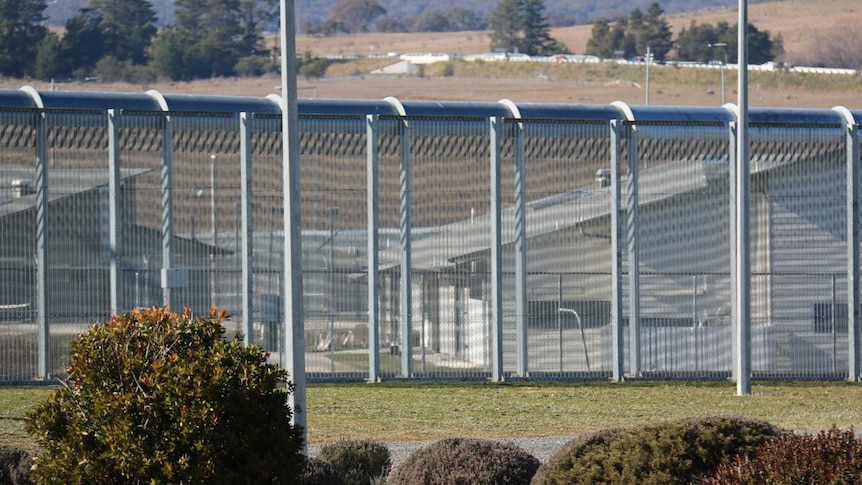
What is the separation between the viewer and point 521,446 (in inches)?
547

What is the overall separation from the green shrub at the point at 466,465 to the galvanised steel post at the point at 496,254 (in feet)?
36.6

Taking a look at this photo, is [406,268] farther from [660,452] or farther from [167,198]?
[660,452]

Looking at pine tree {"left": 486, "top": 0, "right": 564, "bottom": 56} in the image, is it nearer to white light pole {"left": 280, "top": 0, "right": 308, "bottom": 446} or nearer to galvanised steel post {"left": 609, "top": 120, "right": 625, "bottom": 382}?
galvanised steel post {"left": 609, "top": 120, "right": 625, "bottom": 382}

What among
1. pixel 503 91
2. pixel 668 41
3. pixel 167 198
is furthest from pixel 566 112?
pixel 668 41

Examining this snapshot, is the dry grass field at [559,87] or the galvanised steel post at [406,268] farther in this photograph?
the dry grass field at [559,87]

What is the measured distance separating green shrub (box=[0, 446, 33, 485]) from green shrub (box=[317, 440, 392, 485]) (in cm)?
246

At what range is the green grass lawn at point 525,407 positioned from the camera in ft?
51.2

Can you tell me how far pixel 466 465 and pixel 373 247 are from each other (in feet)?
37.5

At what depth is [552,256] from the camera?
72.9ft

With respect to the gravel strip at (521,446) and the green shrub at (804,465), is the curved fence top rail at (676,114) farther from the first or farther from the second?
the green shrub at (804,465)

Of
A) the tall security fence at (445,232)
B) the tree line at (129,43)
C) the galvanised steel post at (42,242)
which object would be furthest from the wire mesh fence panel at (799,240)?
the tree line at (129,43)

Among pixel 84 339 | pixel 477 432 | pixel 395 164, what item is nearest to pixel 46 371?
pixel 395 164

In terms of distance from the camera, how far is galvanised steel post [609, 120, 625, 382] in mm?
21906

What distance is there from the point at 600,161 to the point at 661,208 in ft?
4.74
